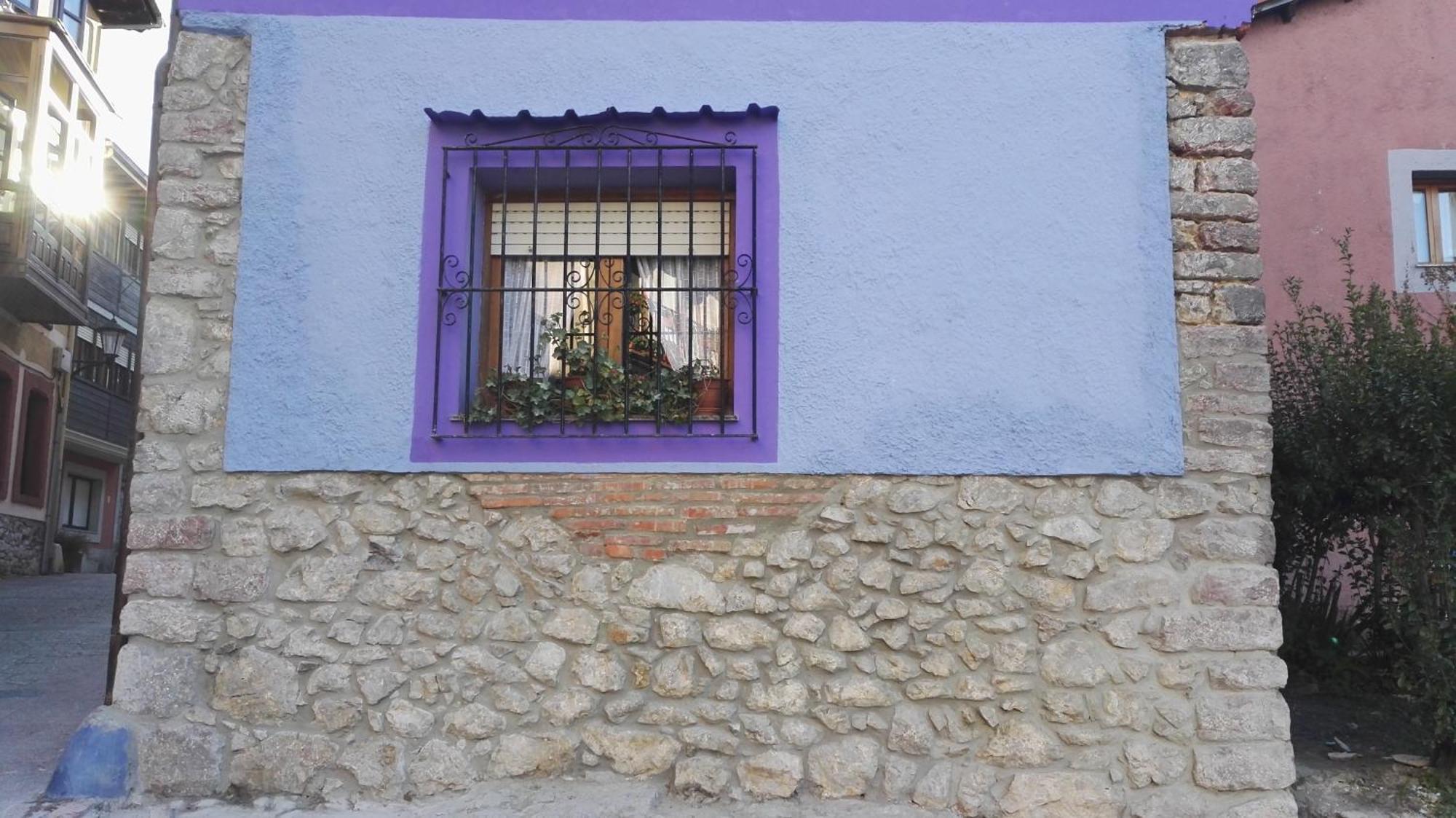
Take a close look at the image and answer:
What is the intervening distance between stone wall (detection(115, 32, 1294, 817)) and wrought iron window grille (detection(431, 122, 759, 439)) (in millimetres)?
298

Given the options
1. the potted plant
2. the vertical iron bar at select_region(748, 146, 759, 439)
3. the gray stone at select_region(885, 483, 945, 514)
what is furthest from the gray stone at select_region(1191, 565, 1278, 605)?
the potted plant

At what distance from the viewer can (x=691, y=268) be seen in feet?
14.7

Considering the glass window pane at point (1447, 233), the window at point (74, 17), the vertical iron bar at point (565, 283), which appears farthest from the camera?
the window at point (74, 17)

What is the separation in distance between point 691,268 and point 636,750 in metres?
1.85

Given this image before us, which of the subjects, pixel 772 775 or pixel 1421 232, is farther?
pixel 1421 232

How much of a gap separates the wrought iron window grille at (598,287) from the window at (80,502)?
569 inches

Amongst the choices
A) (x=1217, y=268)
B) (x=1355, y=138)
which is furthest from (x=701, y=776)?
(x=1355, y=138)

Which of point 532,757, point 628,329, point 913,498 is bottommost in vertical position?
point 532,757

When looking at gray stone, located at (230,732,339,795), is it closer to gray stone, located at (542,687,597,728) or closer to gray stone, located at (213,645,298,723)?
gray stone, located at (213,645,298,723)

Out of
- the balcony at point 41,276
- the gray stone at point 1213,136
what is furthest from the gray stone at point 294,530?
the balcony at point 41,276

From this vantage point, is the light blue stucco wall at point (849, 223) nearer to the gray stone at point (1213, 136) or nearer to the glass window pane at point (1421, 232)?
the gray stone at point (1213, 136)

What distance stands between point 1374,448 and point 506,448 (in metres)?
3.54

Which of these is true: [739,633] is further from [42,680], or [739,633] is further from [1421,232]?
[1421,232]

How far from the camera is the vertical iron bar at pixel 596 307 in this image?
4.40m
